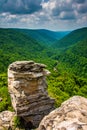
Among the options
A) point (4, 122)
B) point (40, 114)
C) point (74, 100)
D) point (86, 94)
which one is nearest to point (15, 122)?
point (4, 122)

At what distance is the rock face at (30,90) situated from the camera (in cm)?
3416

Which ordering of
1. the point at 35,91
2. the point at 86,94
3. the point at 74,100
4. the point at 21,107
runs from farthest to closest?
1. the point at 86,94
2. the point at 35,91
3. the point at 21,107
4. the point at 74,100

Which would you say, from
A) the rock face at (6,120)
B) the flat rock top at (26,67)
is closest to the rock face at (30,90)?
the flat rock top at (26,67)

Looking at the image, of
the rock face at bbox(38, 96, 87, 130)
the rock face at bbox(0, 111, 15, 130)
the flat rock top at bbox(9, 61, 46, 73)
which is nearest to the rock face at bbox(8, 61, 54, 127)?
the flat rock top at bbox(9, 61, 46, 73)

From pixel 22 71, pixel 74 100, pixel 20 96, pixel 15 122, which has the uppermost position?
pixel 74 100

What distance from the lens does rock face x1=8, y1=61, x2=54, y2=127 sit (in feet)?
112

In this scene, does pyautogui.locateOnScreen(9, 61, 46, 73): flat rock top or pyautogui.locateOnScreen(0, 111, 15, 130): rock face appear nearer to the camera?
pyautogui.locateOnScreen(0, 111, 15, 130): rock face

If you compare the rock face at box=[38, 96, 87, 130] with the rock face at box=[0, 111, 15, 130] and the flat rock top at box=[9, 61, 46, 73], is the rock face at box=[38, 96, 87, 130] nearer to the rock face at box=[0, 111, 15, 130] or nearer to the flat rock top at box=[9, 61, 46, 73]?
the rock face at box=[0, 111, 15, 130]

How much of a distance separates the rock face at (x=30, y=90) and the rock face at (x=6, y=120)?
63.9 inches

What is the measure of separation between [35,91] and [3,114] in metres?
5.30

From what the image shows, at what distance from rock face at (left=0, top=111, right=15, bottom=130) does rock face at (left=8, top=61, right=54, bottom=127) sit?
5.32ft

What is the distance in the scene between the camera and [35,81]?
118ft

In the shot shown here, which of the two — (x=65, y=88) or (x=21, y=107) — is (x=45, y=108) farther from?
(x=65, y=88)

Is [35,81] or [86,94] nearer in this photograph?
[35,81]
